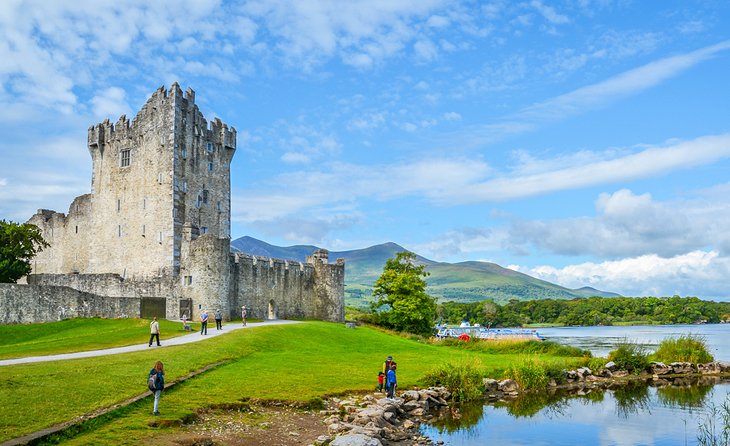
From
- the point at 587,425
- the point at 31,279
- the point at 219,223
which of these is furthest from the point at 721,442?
the point at 31,279

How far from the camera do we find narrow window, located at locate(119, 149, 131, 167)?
62144 millimetres

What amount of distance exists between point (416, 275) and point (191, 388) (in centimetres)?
5007

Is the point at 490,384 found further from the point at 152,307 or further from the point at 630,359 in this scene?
the point at 152,307

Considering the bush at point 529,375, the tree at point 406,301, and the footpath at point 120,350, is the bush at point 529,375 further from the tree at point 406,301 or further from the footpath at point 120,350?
the tree at point 406,301

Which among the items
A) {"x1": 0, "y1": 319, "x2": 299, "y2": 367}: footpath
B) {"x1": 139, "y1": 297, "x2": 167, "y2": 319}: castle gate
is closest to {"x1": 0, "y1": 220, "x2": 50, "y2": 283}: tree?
{"x1": 139, "y1": 297, "x2": 167, "y2": 319}: castle gate

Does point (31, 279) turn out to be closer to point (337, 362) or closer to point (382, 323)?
point (382, 323)

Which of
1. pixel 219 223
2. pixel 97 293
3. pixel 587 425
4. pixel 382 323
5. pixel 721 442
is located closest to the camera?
pixel 721 442

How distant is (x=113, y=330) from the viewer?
4225 centimetres

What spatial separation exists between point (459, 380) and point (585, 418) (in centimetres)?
586

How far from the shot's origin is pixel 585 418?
93.2ft

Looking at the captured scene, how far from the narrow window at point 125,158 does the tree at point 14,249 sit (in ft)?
32.2

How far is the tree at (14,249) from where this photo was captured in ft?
189

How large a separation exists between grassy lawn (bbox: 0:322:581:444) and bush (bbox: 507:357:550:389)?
1.05 metres

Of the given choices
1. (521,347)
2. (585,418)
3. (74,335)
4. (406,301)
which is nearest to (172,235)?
(74,335)
